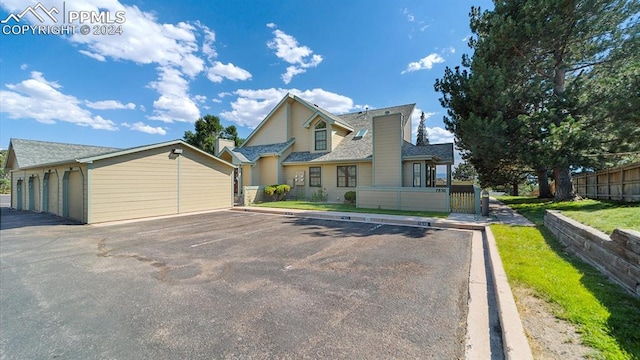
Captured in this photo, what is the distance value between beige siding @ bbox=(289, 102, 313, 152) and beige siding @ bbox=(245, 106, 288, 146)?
695mm

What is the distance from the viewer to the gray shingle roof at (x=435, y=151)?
14.6 metres

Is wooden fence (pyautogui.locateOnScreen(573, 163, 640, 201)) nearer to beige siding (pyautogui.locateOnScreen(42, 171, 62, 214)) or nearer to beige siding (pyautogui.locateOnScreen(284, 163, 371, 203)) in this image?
beige siding (pyautogui.locateOnScreen(284, 163, 371, 203))

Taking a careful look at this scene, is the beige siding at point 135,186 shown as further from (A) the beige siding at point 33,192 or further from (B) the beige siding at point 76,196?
(A) the beige siding at point 33,192

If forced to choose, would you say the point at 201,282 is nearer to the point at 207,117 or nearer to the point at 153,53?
the point at 153,53

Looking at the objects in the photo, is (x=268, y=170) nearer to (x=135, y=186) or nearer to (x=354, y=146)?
(x=354, y=146)

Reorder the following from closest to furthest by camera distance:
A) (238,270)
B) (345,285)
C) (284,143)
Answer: (345,285) < (238,270) < (284,143)

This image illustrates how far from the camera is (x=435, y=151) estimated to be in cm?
1504

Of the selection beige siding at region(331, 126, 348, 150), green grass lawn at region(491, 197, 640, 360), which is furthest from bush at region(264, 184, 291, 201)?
green grass lawn at region(491, 197, 640, 360)

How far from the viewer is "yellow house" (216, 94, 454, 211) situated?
14.0 m

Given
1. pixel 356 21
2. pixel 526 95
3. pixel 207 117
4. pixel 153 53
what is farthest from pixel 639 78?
pixel 207 117

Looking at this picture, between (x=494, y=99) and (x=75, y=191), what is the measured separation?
20.3m

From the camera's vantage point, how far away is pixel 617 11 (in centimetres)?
1094

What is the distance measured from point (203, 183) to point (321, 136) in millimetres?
9024

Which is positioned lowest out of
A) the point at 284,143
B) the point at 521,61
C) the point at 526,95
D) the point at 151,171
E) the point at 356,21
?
the point at 151,171
